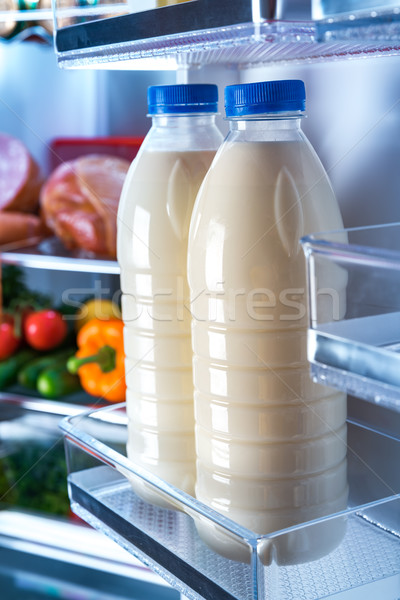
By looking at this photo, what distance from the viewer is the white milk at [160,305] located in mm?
667

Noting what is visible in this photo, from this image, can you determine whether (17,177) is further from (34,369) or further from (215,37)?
(215,37)

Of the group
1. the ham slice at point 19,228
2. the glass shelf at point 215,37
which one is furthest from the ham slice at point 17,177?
the glass shelf at point 215,37

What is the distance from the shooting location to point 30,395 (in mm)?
1813

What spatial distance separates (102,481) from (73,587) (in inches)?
16.8

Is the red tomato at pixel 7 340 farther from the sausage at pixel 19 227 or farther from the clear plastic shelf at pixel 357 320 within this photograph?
the clear plastic shelf at pixel 357 320

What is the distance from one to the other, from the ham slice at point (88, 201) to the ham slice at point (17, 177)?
0.43 ft

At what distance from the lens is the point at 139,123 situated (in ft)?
6.44

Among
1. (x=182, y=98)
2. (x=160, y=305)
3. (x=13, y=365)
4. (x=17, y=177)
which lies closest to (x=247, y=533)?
(x=160, y=305)

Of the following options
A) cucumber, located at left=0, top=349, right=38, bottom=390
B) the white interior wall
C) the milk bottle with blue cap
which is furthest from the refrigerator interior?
cucumber, located at left=0, top=349, right=38, bottom=390

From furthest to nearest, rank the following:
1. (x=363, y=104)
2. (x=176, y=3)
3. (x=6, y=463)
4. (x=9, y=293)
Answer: (x=9, y=293), (x=6, y=463), (x=363, y=104), (x=176, y=3)

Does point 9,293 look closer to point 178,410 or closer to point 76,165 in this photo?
point 76,165

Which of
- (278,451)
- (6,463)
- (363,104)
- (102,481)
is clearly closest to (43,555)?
(6,463)

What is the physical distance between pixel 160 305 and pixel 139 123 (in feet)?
4.47

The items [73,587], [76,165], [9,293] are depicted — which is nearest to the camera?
[73,587]
